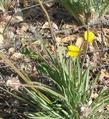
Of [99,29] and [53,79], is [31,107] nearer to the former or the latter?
[53,79]

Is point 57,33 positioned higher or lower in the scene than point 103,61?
higher

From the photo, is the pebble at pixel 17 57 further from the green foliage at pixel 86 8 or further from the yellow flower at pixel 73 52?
the yellow flower at pixel 73 52

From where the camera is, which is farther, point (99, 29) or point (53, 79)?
point (99, 29)

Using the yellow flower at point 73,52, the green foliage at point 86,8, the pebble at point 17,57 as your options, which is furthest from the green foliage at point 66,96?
the green foliage at point 86,8

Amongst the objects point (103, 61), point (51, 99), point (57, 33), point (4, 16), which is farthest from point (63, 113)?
point (4, 16)

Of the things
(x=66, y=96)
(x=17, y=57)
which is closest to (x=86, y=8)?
(x=17, y=57)

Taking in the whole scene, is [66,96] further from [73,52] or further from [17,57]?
[17,57]
